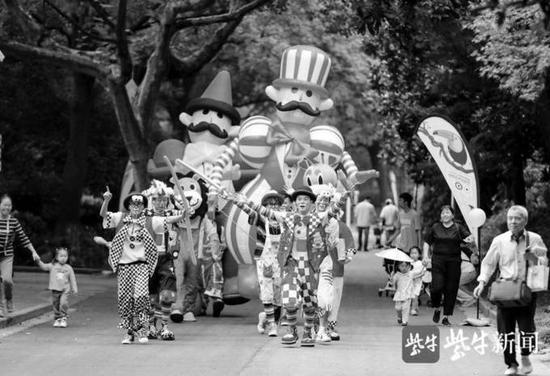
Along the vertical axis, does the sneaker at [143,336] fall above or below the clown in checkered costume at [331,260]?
below

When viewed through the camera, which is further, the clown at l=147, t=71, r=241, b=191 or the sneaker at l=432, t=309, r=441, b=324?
the clown at l=147, t=71, r=241, b=191

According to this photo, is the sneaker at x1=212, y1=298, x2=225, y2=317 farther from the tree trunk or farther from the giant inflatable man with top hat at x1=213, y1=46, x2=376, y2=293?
the tree trunk

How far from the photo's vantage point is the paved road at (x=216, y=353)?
13.0 m

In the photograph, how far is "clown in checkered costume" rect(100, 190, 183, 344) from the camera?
15.4 meters

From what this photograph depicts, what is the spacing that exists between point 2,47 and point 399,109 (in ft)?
34.2

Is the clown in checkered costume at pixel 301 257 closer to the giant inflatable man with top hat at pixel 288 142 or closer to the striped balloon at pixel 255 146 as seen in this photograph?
the giant inflatable man with top hat at pixel 288 142

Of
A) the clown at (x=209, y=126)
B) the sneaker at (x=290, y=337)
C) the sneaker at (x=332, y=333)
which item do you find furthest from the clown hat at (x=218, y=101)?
the sneaker at (x=290, y=337)

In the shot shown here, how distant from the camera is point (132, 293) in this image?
50.7ft

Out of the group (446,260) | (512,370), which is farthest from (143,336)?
(512,370)

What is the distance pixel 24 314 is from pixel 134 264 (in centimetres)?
361

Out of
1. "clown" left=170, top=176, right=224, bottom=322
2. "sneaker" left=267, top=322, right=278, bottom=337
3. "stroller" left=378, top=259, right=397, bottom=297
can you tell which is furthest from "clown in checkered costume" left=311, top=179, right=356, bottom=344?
"stroller" left=378, top=259, right=397, bottom=297

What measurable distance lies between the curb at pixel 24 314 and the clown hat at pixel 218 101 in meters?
4.00

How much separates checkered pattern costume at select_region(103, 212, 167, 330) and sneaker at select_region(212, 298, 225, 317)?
141 inches

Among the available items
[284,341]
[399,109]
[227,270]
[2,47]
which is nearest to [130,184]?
[2,47]
